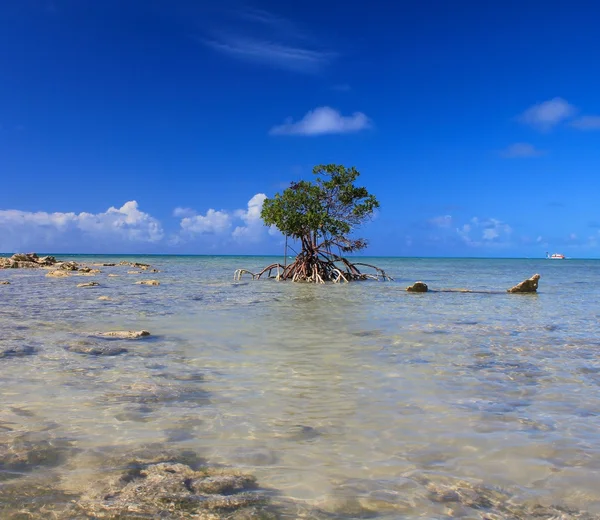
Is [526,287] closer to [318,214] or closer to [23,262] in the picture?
[318,214]

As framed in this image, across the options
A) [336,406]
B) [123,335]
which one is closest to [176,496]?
[336,406]

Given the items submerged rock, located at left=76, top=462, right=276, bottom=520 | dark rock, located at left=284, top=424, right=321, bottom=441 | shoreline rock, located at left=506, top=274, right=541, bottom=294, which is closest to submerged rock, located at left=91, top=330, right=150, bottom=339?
dark rock, located at left=284, top=424, right=321, bottom=441

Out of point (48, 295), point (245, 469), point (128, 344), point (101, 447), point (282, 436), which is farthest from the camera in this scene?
point (48, 295)

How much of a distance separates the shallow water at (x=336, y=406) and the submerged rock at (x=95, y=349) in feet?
0.67

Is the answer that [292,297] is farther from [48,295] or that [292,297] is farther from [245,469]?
[245,469]

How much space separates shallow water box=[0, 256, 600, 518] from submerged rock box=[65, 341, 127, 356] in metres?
0.21

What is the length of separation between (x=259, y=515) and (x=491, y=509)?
66.9 inches

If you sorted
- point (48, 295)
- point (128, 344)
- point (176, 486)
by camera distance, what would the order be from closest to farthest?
1. point (176, 486)
2. point (128, 344)
3. point (48, 295)

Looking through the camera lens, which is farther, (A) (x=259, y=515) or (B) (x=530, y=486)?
(B) (x=530, y=486)

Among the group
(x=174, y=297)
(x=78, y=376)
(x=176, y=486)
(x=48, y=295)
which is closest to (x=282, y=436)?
(x=176, y=486)

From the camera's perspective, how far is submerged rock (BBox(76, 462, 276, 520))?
3.41 m

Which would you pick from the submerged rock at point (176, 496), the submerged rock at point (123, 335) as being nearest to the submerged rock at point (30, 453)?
the submerged rock at point (176, 496)

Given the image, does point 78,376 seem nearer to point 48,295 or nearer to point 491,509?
point 491,509

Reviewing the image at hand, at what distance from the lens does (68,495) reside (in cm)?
363
